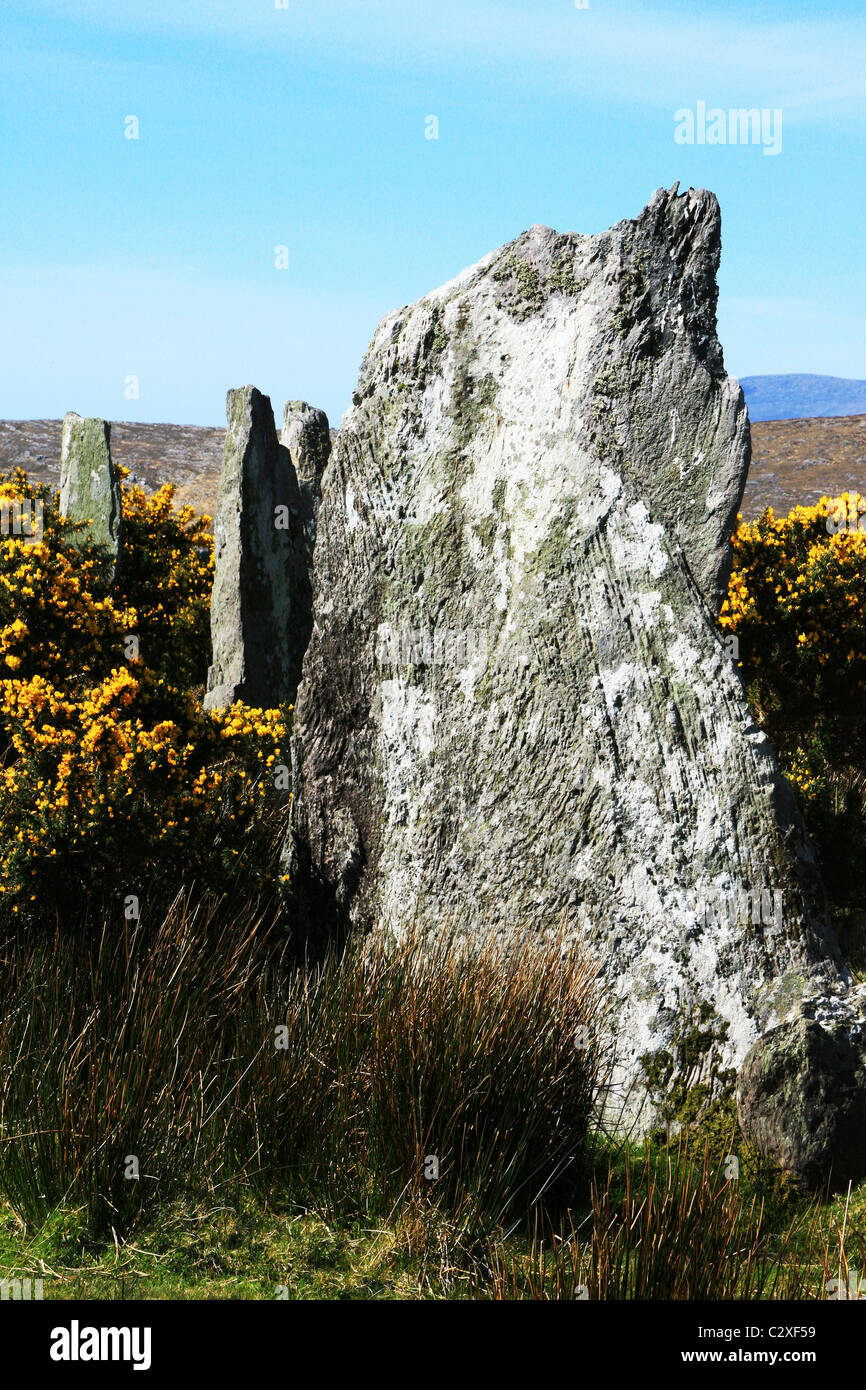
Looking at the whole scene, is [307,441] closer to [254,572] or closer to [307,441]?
[307,441]

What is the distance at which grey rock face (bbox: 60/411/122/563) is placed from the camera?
12.1 m

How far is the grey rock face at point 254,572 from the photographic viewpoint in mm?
11039

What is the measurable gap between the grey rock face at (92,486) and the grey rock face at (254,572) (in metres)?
1.25

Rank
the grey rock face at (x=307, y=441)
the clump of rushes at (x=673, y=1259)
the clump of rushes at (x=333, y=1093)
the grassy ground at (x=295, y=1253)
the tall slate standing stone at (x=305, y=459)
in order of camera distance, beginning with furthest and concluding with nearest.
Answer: the grey rock face at (x=307, y=441)
the tall slate standing stone at (x=305, y=459)
the clump of rushes at (x=333, y=1093)
the grassy ground at (x=295, y=1253)
the clump of rushes at (x=673, y=1259)

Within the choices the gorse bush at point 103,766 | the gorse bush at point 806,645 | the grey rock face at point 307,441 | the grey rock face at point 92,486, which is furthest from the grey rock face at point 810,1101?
the grey rock face at point 307,441

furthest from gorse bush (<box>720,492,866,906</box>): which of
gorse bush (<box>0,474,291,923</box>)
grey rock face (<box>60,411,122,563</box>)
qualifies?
grey rock face (<box>60,411,122,563</box>)

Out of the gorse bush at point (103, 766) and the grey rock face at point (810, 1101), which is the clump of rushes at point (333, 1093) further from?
the gorse bush at point (103, 766)

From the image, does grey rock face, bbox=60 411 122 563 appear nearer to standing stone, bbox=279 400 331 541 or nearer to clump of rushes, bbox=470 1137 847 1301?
standing stone, bbox=279 400 331 541

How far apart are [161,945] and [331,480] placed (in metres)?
2.84

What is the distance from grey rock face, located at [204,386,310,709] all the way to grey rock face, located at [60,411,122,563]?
49.2 inches

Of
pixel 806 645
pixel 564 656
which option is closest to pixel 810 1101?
pixel 564 656

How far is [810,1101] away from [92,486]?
967 cm
